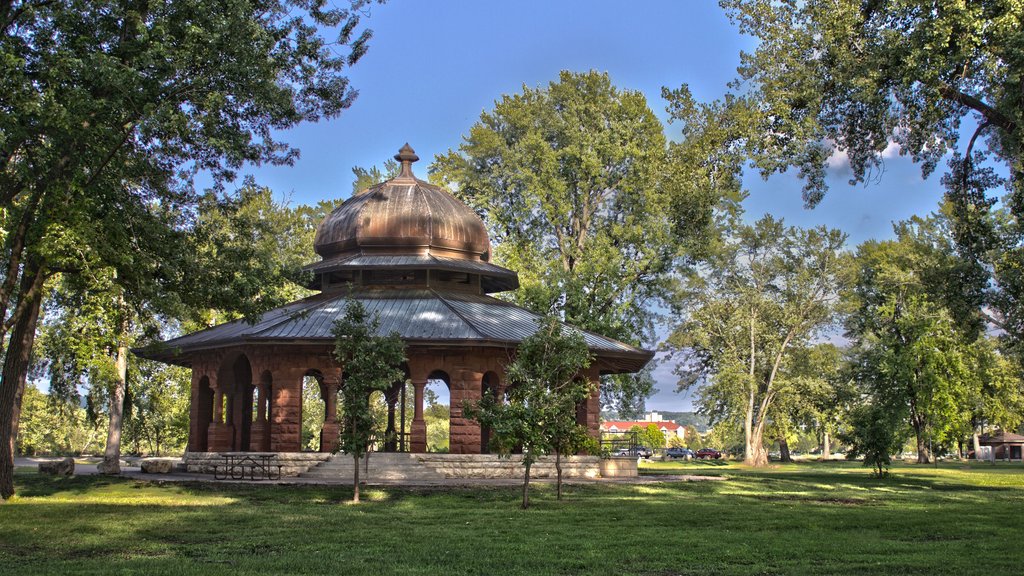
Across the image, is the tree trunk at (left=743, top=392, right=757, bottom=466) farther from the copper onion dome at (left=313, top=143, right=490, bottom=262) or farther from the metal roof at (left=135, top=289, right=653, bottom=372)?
the copper onion dome at (left=313, top=143, right=490, bottom=262)

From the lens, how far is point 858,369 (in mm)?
58438

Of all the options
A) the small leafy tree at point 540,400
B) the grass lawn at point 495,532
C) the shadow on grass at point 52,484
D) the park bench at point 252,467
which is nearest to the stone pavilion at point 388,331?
the park bench at point 252,467

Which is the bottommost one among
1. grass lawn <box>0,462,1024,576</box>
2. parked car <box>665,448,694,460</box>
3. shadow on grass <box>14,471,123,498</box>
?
parked car <box>665,448,694,460</box>

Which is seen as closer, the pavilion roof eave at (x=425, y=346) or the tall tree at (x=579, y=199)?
the pavilion roof eave at (x=425, y=346)

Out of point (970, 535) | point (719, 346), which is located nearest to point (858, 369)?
point (719, 346)

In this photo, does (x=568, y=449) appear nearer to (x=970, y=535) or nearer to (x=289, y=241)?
(x=970, y=535)

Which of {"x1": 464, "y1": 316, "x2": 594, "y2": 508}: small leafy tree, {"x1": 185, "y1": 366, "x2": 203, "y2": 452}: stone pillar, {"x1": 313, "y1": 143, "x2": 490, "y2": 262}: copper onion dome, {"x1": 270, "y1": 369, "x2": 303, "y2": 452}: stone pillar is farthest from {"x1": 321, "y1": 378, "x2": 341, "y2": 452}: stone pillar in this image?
{"x1": 464, "y1": 316, "x2": 594, "y2": 508}: small leafy tree

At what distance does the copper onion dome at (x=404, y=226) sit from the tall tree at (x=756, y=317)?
913 inches

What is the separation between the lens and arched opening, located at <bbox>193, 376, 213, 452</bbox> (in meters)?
33.1

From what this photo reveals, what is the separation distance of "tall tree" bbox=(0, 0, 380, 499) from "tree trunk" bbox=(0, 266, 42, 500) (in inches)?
1.1

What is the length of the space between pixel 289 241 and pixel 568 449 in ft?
99.3

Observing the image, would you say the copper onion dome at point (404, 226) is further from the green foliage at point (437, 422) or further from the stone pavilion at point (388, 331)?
the green foliage at point (437, 422)

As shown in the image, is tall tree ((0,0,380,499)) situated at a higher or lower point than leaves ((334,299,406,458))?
Answer: higher

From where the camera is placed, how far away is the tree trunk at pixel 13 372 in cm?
1969
